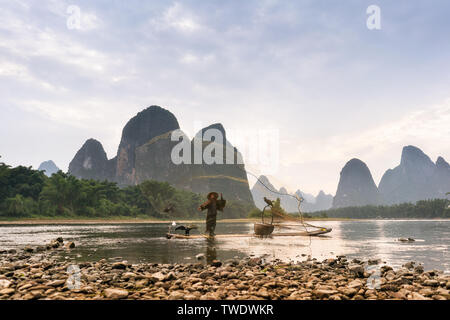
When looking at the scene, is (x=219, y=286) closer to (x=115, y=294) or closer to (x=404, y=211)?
(x=115, y=294)

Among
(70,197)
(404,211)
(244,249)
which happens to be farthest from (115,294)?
(404,211)

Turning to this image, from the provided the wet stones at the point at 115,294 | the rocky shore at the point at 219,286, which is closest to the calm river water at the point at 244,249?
the rocky shore at the point at 219,286

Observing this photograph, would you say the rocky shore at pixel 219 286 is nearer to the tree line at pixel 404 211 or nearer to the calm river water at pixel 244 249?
the calm river water at pixel 244 249

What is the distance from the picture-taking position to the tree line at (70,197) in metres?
58.7

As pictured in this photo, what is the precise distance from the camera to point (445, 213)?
12375cm

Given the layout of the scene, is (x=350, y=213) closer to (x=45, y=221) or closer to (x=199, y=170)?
(x=199, y=170)

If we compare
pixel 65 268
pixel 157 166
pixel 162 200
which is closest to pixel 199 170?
pixel 157 166

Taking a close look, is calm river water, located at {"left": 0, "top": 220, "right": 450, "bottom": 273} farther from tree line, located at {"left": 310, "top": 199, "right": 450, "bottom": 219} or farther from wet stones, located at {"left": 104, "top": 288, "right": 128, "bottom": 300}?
tree line, located at {"left": 310, "top": 199, "right": 450, "bottom": 219}

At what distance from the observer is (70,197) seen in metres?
67.2

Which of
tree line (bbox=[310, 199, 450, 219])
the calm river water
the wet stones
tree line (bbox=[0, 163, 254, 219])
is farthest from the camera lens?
tree line (bbox=[310, 199, 450, 219])

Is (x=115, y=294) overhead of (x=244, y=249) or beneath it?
overhead

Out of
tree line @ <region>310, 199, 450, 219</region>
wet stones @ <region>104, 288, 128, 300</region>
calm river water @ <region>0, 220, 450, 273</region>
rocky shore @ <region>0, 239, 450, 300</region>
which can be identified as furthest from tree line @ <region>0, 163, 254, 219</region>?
tree line @ <region>310, 199, 450, 219</region>

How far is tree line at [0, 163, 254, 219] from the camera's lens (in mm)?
58688
